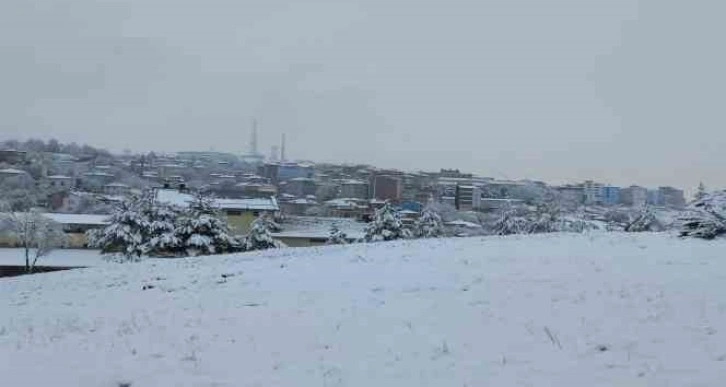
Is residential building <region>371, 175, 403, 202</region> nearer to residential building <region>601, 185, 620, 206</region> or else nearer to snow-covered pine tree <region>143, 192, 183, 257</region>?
residential building <region>601, 185, 620, 206</region>

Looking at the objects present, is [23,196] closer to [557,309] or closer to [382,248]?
[382,248]

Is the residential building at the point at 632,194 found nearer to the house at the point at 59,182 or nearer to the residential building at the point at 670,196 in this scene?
the residential building at the point at 670,196

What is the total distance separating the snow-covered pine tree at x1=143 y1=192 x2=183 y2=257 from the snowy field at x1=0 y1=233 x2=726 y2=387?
16577 mm

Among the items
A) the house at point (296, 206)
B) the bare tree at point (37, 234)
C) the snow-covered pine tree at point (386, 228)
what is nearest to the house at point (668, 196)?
the house at point (296, 206)

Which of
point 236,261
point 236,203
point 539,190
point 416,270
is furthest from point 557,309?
point 539,190

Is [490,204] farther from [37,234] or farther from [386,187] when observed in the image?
[37,234]

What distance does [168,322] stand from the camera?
38.2 feet

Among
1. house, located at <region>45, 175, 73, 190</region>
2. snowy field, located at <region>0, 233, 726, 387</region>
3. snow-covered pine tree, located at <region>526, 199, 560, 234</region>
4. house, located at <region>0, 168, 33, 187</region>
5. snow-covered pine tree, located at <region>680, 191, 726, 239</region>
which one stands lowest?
house, located at <region>45, 175, 73, 190</region>

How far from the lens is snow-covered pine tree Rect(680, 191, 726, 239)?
65.3 ft

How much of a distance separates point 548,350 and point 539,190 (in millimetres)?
163328

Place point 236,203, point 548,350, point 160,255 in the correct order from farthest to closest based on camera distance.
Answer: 1. point 236,203
2. point 160,255
3. point 548,350

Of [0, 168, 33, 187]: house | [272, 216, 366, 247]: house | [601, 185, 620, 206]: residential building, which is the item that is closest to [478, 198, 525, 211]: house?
[272, 216, 366, 247]: house

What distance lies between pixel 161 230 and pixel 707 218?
27.2 meters

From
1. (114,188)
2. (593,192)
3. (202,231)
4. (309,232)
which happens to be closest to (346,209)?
(309,232)
